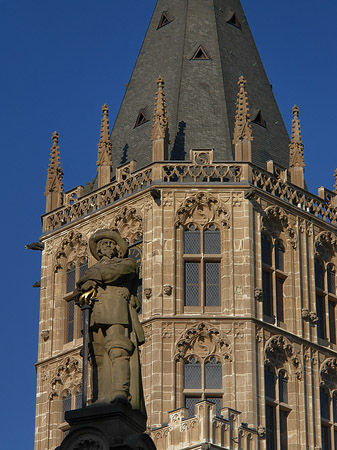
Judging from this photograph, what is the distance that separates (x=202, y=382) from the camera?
32812 millimetres

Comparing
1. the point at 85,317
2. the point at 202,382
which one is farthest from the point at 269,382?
the point at 85,317

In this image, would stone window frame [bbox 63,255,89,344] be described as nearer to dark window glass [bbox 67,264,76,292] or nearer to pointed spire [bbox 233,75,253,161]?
dark window glass [bbox 67,264,76,292]

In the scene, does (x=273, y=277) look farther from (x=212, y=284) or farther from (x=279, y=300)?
(x=212, y=284)

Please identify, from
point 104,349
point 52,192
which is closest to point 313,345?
point 52,192

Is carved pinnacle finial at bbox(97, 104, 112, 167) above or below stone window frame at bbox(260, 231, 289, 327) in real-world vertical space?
above

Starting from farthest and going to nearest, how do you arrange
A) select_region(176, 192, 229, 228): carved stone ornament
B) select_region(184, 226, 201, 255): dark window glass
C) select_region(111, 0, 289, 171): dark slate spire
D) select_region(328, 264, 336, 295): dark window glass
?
select_region(111, 0, 289, 171): dark slate spire
select_region(328, 264, 336, 295): dark window glass
select_region(176, 192, 229, 228): carved stone ornament
select_region(184, 226, 201, 255): dark window glass

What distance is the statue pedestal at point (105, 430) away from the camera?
12625mm

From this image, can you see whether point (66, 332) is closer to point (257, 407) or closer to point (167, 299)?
point (167, 299)

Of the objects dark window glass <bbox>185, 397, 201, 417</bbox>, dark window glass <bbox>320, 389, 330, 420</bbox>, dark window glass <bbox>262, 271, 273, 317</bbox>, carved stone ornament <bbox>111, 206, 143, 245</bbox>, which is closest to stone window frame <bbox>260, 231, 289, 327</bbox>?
dark window glass <bbox>262, 271, 273, 317</bbox>

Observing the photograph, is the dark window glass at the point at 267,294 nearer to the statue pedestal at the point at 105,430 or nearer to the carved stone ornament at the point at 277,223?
the carved stone ornament at the point at 277,223

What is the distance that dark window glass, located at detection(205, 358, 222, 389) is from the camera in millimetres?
32781

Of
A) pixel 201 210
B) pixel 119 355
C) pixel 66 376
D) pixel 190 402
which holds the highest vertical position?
pixel 201 210

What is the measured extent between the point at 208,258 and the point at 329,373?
4.69 m

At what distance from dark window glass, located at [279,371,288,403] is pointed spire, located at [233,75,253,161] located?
5948 millimetres
